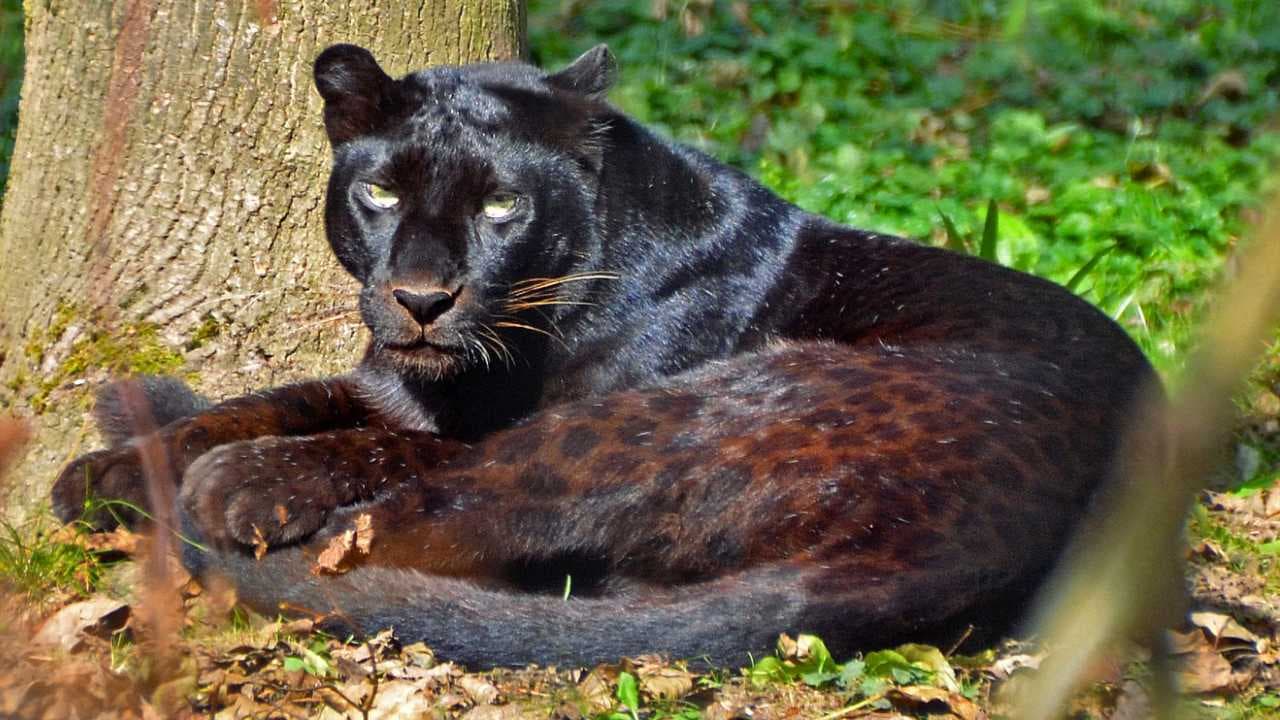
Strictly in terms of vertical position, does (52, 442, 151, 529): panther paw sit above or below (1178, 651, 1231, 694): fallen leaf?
below

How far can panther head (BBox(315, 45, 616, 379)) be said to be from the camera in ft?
11.3

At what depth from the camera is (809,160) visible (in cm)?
737

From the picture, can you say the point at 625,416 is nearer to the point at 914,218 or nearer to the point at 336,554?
the point at 336,554

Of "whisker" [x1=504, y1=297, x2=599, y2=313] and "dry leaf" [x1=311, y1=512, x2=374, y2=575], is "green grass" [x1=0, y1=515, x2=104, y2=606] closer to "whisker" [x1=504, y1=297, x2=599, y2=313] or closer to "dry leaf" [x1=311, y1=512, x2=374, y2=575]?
"dry leaf" [x1=311, y1=512, x2=374, y2=575]

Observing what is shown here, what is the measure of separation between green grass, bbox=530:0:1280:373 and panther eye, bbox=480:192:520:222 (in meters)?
2.69

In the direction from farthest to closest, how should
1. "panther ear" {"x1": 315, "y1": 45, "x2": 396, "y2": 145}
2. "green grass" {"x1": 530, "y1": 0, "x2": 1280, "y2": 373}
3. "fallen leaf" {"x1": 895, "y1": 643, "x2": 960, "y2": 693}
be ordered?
"green grass" {"x1": 530, "y1": 0, "x2": 1280, "y2": 373}, "panther ear" {"x1": 315, "y1": 45, "x2": 396, "y2": 145}, "fallen leaf" {"x1": 895, "y1": 643, "x2": 960, "y2": 693}

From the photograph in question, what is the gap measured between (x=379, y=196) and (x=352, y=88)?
0.30m

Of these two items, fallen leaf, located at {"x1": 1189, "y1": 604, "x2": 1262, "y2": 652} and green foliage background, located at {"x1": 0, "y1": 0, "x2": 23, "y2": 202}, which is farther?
green foliage background, located at {"x1": 0, "y1": 0, "x2": 23, "y2": 202}

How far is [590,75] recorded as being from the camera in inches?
153

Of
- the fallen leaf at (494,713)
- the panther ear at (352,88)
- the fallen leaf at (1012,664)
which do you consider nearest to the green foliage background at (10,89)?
the panther ear at (352,88)

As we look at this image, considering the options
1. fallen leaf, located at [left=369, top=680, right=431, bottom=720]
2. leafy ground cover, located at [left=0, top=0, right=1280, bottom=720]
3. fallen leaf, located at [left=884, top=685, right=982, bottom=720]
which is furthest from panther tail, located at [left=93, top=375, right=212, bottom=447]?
fallen leaf, located at [left=884, top=685, right=982, bottom=720]

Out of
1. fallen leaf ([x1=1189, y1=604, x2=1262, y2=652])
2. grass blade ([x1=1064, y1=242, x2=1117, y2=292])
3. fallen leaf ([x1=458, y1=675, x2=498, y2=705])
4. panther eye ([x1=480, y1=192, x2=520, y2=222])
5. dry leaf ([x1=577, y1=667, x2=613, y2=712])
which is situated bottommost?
fallen leaf ([x1=458, y1=675, x2=498, y2=705])

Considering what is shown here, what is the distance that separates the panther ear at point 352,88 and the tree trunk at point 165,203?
33cm

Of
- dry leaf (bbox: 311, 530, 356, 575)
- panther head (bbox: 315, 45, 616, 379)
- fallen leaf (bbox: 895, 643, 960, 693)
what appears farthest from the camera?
panther head (bbox: 315, 45, 616, 379)
